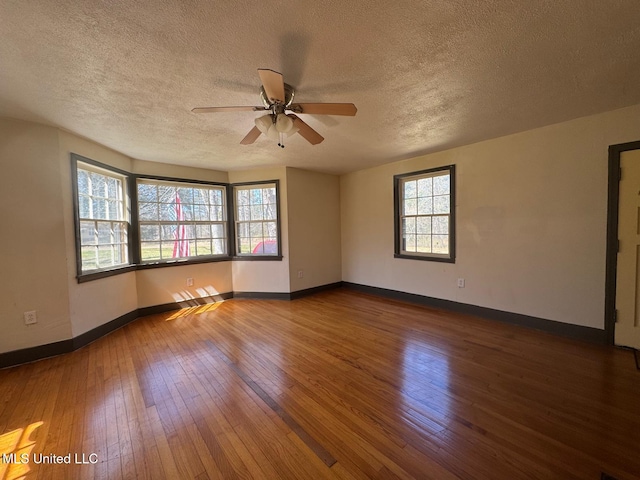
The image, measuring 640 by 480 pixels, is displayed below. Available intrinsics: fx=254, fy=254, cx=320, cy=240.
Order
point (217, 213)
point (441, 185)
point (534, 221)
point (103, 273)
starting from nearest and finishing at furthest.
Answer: point (534, 221) < point (103, 273) < point (441, 185) < point (217, 213)

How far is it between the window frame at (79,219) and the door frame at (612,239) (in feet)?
19.0

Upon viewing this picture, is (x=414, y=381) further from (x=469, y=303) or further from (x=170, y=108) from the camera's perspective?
(x=170, y=108)

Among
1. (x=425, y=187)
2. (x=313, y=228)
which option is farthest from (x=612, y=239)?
(x=313, y=228)

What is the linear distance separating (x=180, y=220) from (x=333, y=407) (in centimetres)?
384

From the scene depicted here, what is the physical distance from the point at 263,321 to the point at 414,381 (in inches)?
86.6

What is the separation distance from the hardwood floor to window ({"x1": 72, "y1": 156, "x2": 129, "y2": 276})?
43.9 inches

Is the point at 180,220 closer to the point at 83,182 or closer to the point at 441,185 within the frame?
the point at 83,182

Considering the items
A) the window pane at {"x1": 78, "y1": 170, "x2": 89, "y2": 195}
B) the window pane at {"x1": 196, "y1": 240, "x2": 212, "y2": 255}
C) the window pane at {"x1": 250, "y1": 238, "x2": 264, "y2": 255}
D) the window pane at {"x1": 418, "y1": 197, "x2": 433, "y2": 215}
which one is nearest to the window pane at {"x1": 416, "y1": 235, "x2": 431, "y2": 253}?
the window pane at {"x1": 418, "y1": 197, "x2": 433, "y2": 215}

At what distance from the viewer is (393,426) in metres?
1.65

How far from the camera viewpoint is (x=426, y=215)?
4.21 m

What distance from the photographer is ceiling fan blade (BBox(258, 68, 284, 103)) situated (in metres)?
1.52

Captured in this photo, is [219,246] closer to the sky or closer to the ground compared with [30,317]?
closer to the sky

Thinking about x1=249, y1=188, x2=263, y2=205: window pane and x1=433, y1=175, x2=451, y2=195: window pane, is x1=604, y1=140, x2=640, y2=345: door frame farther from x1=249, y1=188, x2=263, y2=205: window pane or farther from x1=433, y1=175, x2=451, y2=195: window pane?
x1=249, y1=188, x2=263, y2=205: window pane

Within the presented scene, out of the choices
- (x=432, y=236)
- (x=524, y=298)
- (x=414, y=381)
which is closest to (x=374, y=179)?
(x=432, y=236)
